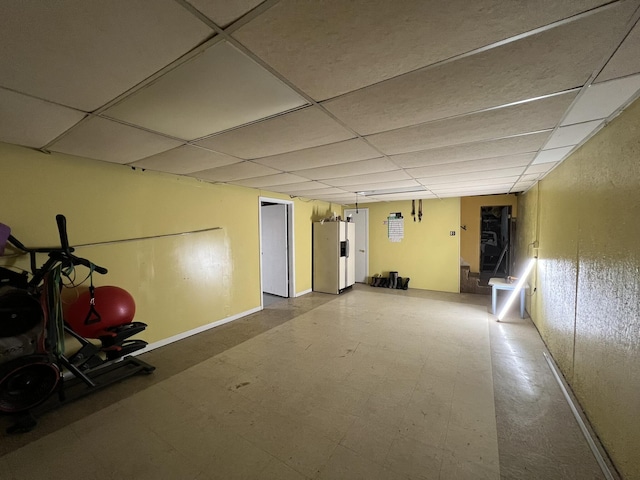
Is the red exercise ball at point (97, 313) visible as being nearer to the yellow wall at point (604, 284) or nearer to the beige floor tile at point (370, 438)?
the beige floor tile at point (370, 438)

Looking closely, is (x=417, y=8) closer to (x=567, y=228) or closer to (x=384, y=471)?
(x=384, y=471)

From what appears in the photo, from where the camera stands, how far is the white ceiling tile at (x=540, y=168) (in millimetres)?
2860

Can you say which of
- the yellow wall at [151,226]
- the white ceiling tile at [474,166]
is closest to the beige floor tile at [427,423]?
the white ceiling tile at [474,166]

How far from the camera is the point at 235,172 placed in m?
3.12

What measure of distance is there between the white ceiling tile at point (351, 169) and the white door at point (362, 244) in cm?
370

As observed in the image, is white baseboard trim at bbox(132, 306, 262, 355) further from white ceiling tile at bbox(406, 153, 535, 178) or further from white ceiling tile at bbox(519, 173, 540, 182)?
white ceiling tile at bbox(519, 173, 540, 182)

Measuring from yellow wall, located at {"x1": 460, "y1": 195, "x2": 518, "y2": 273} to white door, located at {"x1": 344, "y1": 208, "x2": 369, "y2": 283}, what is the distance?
230cm

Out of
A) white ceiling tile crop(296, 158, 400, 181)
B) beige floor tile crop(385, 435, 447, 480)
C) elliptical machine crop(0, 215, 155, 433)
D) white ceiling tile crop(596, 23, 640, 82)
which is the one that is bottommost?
beige floor tile crop(385, 435, 447, 480)

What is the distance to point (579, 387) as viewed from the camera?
6.72 ft

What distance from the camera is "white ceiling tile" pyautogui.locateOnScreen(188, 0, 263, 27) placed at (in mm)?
808

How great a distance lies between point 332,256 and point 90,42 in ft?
16.9

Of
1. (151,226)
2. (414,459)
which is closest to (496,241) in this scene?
(414,459)

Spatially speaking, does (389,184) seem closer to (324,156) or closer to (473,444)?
(324,156)

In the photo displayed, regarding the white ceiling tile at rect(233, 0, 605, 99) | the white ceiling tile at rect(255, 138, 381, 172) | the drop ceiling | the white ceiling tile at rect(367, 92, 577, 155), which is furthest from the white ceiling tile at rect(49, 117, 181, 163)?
the white ceiling tile at rect(367, 92, 577, 155)
